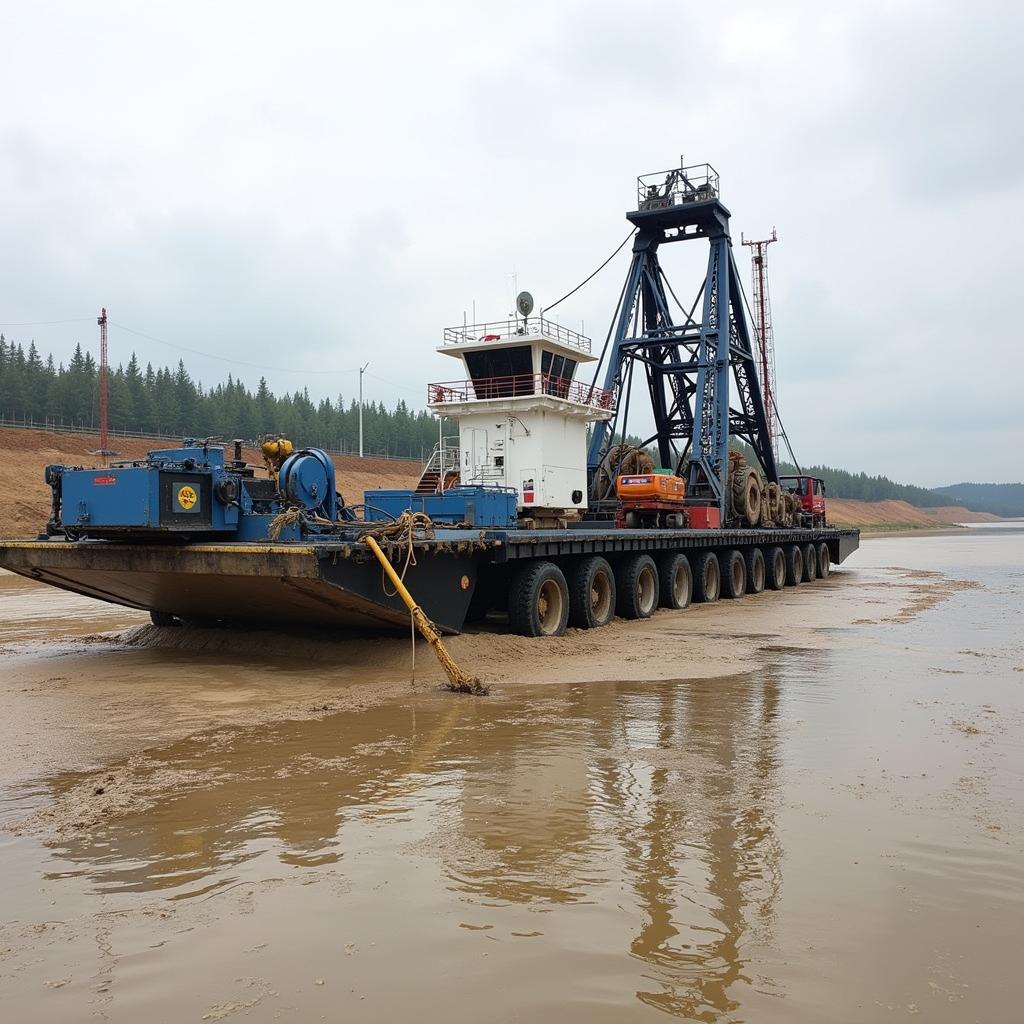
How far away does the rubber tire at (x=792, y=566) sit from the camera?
77.5 feet

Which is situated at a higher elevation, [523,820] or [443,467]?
[443,467]

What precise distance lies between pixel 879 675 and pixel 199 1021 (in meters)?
7.98

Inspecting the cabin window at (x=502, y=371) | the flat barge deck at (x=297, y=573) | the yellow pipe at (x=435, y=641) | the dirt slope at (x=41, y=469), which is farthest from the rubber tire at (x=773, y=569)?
the dirt slope at (x=41, y=469)

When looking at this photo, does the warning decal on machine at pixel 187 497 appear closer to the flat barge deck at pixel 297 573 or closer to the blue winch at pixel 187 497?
the blue winch at pixel 187 497

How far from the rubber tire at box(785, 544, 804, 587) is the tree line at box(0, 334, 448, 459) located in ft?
156

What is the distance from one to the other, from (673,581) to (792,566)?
8992mm

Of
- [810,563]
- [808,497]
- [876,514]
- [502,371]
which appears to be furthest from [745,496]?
[876,514]

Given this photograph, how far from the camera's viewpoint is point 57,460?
5081cm

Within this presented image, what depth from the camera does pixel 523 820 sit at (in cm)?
471

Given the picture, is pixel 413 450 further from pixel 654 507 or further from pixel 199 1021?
pixel 199 1021

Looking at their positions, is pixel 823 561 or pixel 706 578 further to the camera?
pixel 823 561

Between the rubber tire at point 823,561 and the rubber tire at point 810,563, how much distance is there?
0.36 meters

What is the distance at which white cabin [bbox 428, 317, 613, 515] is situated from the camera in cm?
1419

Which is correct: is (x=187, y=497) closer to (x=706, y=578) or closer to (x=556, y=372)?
(x=556, y=372)
